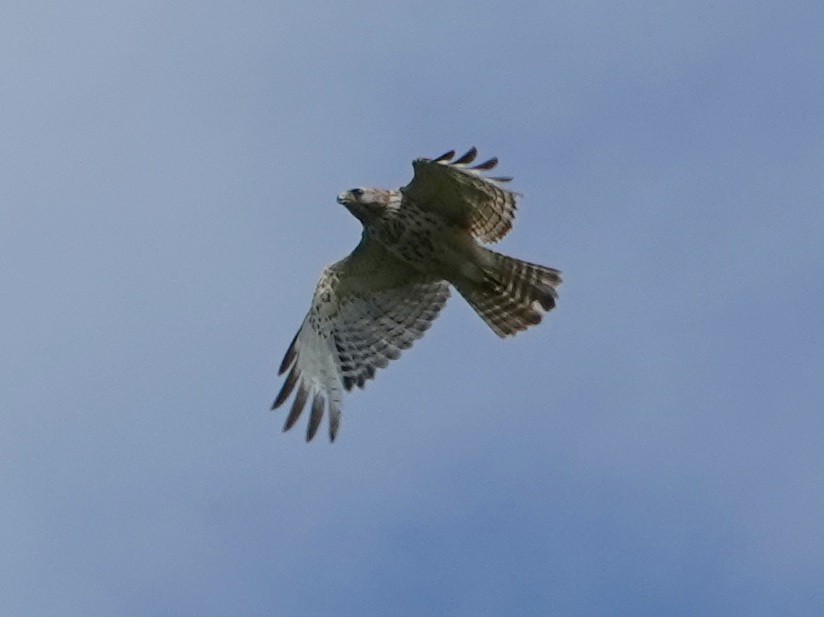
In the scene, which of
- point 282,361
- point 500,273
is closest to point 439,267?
point 500,273

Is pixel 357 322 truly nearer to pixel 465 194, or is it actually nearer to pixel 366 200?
pixel 366 200

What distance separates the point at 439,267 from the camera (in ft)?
→ 48.0

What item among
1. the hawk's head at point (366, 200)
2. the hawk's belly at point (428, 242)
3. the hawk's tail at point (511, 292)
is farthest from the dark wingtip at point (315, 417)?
the hawk's head at point (366, 200)

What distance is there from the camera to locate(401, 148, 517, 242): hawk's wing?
13.7m

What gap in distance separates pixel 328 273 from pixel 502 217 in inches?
68.8

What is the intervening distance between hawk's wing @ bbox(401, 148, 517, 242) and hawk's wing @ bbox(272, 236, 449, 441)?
0.83 m

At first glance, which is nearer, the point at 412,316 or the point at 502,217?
the point at 502,217

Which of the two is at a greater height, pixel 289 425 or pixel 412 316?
pixel 412 316

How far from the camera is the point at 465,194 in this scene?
14.0 m

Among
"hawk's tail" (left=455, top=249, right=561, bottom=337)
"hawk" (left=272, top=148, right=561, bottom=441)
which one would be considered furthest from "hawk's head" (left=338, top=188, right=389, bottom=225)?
"hawk's tail" (left=455, top=249, right=561, bottom=337)

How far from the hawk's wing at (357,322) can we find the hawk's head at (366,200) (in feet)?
1.96

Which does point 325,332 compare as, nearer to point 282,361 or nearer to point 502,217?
point 282,361

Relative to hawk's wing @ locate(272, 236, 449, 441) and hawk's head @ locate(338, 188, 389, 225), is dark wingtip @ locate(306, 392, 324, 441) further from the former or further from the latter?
hawk's head @ locate(338, 188, 389, 225)

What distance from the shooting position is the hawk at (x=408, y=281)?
1405 centimetres
